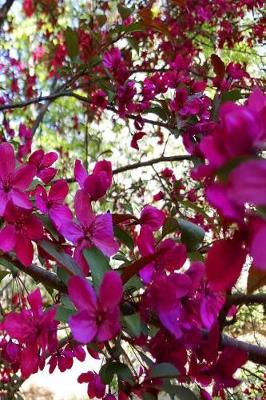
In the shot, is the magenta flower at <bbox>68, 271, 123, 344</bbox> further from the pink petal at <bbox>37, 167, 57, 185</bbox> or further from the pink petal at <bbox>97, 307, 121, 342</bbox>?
the pink petal at <bbox>37, 167, 57, 185</bbox>

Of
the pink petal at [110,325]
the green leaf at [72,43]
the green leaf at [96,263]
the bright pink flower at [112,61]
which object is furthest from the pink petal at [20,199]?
the green leaf at [72,43]

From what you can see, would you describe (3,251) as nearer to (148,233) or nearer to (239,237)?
(148,233)

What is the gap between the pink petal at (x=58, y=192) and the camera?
2.49 feet

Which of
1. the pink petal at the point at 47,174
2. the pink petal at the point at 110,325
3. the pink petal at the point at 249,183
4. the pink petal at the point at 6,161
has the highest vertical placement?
the pink petal at the point at 47,174

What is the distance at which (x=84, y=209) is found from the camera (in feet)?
2.32

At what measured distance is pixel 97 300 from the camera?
1.82 feet

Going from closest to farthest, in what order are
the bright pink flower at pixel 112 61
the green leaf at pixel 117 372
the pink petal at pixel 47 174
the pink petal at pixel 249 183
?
the pink petal at pixel 249 183 < the green leaf at pixel 117 372 < the pink petal at pixel 47 174 < the bright pink flower at pixel 112 61

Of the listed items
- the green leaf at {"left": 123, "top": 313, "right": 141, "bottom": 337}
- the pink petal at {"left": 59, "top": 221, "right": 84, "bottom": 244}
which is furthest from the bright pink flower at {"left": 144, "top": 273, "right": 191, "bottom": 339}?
the pink petal at {"left": 59, "top": 221, "right": 84, "bottom": 244}

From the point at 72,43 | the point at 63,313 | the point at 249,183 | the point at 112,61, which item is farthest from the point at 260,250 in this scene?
the point at 72,43

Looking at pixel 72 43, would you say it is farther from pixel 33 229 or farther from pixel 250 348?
pixel 250 348

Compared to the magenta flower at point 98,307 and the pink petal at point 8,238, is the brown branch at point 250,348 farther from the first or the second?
the pink petal at point 8,238

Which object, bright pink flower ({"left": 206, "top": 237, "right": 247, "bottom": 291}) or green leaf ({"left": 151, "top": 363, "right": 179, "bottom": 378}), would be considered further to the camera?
green leaf ({"left": 151, "top": 363, "right": 179, "bottom": 378})

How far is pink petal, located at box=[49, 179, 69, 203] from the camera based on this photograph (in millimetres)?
758

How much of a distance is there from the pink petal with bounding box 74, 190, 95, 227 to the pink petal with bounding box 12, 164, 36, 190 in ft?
0.25
